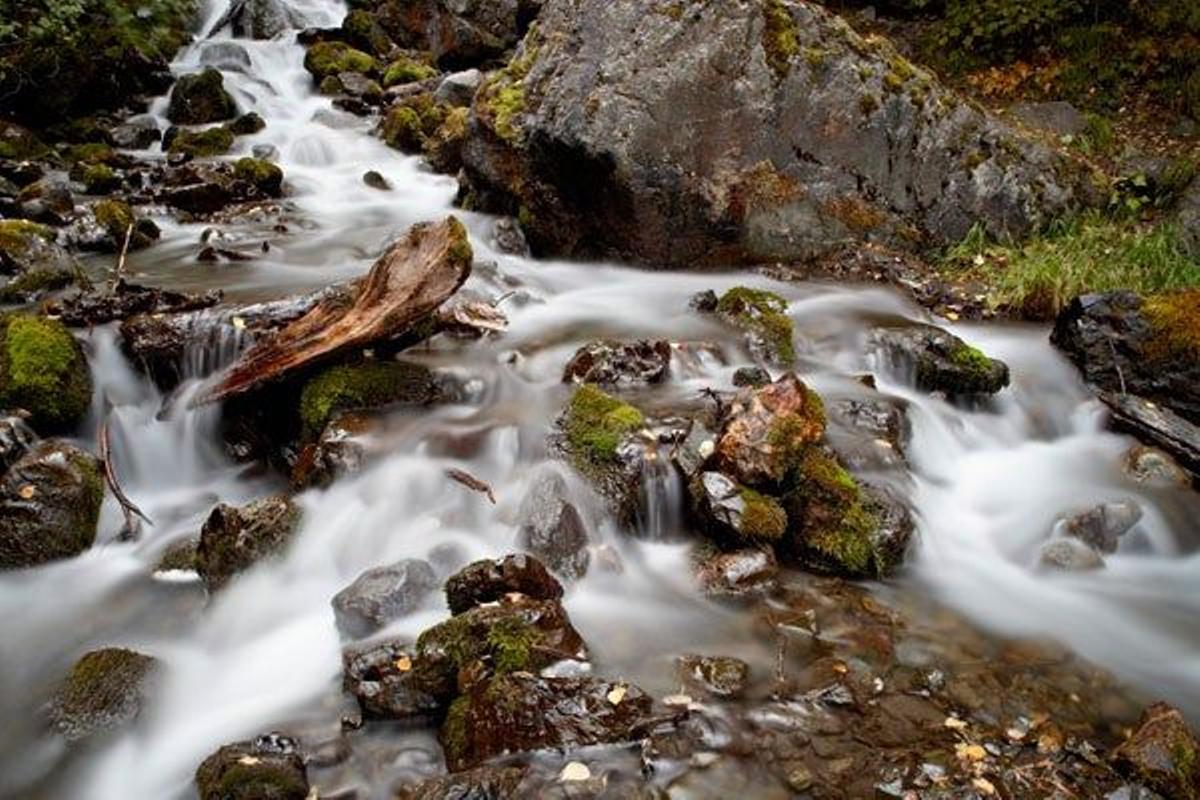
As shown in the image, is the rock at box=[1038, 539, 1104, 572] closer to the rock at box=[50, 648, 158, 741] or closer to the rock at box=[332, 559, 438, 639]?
the rock at box=[332, 559, 438, 639]

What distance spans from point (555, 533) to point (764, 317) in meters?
3.55

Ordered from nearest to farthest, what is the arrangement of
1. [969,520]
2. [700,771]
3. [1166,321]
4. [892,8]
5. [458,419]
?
[700,771], [969,520], [458,419], [1166,321], [892,8]

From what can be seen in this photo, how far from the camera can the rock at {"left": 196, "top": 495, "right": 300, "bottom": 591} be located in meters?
4.85

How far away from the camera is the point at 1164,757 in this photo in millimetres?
3324

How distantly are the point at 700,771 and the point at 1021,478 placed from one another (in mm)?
3894

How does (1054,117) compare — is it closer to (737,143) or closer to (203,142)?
(737,143)

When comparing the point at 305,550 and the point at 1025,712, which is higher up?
the point at 1025,712

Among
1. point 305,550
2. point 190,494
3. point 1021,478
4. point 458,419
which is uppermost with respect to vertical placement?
point 1021,478

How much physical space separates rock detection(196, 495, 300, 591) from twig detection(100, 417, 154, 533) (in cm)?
70

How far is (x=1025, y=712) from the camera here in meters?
3.87

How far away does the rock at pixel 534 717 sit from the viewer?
346 centimetres

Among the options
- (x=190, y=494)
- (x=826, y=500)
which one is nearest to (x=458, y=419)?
(x=190, y=494)

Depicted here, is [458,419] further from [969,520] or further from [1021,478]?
[1021,478]

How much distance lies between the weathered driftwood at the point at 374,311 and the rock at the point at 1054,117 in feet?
30.3
